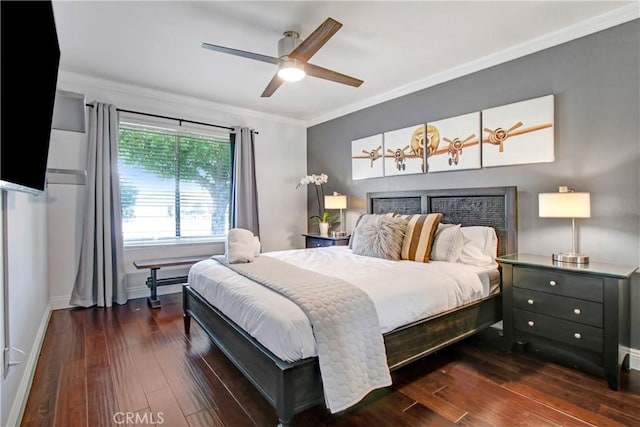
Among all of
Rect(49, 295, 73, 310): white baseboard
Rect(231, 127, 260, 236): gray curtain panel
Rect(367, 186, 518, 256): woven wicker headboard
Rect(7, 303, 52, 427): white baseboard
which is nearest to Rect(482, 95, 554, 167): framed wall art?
Rect(367, 186, 518, 256): woven wicker headboard

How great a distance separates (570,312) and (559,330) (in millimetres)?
158

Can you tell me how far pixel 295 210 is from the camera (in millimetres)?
5574

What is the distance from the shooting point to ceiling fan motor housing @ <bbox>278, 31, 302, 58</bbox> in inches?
104

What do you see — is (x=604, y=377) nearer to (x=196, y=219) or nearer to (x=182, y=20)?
(x=182, y=20)

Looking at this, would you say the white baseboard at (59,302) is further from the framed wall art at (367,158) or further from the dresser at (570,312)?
the dresser at (570,312)

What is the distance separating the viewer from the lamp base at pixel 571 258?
93.9 inches

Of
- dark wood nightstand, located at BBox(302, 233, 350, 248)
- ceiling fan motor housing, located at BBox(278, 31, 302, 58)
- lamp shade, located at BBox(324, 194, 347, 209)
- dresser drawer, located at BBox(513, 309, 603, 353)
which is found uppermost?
ceiling fan motor housing, located at BBox(278, 31, 302, 58)

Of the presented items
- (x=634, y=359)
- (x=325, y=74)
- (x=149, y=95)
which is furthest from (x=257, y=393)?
(x=149, y=95)

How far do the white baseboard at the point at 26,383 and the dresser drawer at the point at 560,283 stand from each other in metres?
3.32

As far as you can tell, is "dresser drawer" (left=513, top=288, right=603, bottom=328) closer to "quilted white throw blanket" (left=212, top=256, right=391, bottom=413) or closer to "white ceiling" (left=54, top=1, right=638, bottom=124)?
"quilted white throw blanket" (left=212, top=256, right=391, bottom=413)

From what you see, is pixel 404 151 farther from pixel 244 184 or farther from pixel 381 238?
pixel 244 184

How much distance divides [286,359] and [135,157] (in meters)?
3.69

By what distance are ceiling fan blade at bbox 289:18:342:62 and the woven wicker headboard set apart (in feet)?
6.70

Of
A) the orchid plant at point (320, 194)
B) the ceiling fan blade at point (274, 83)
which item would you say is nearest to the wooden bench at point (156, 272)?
the orchid plant at point (320, 194)
